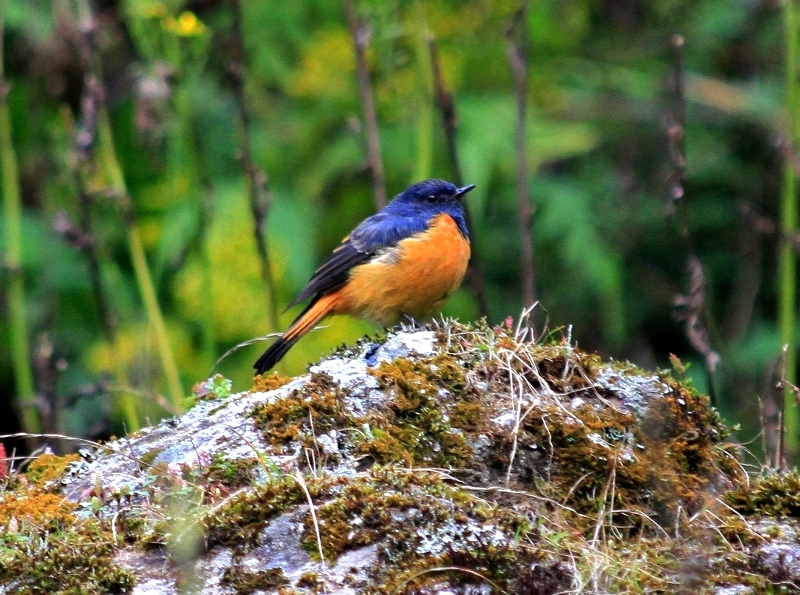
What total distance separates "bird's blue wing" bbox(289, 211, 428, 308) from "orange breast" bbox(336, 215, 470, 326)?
7 centimetres

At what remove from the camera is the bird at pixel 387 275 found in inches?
222

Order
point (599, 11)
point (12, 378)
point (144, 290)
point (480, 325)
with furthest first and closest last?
1. point (599, 11)
2. point (12, 378)
3. point (144, 290)
4. point (480, 325)

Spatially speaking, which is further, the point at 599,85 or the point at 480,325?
the point at 599,85

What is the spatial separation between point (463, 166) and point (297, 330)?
2789mm

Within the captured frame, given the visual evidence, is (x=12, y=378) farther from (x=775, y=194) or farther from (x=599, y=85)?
(x=775, y=194)

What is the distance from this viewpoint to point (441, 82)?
17.9 feet

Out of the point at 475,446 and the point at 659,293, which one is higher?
the point at 475,446

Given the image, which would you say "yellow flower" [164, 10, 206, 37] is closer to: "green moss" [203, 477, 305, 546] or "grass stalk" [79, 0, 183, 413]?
"grass stalk" [79, 0, 183, 413]

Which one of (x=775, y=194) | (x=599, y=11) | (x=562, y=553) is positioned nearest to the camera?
(x=562, y=553)

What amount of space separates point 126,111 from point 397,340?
5.70m

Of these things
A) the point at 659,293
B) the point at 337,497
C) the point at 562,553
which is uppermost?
the point at 337,497

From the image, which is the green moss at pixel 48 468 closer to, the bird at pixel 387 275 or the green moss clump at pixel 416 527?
the green moss clump at pixel 416 527

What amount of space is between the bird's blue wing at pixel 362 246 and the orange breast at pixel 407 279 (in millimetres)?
74

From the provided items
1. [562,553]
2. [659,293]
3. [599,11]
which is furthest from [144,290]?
[599,11]
